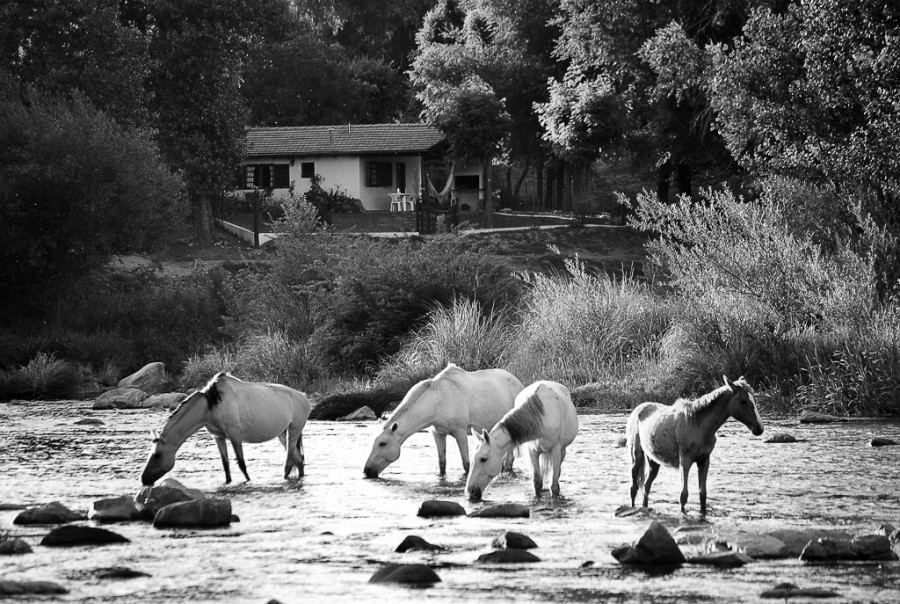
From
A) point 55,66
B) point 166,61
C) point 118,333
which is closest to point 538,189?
point 166,61

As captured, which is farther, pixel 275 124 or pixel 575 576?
pixel 275 124

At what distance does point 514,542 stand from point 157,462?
16.5 feet

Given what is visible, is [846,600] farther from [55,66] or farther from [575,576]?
[55,66]

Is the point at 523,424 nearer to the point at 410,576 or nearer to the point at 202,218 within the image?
the point at 410,576

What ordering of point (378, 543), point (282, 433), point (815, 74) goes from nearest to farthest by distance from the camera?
1. point (378, 543)
2. point (282, 433)
3. point (815, 74)

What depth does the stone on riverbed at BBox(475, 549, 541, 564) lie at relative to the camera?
1017 centimetres

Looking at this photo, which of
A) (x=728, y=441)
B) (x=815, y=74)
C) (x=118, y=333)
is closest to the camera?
(x=728, y=441)

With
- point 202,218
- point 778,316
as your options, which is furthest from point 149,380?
point 202,218

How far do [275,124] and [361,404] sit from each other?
58.2 meters

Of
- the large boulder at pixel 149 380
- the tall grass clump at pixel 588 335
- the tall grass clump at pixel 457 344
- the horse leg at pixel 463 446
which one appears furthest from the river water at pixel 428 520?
the large boulder at pixel 149 380

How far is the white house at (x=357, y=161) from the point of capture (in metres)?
67.5

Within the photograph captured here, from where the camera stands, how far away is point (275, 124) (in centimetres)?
8056

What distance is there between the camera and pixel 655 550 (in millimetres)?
10008

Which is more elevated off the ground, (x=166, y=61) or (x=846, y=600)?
(x=166, y=61)
